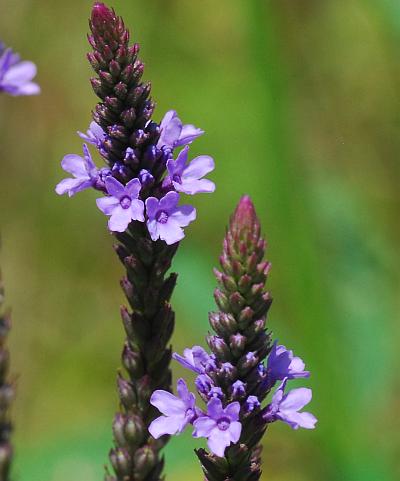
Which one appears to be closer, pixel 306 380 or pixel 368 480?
pixel 368 480

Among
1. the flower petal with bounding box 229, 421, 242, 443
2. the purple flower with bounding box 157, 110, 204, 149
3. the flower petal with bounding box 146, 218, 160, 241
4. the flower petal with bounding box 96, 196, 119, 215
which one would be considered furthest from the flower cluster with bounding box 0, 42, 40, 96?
the flower petal with bounding box 229, 421, 242, 443

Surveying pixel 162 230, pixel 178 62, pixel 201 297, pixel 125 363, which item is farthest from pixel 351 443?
pixel 178 62

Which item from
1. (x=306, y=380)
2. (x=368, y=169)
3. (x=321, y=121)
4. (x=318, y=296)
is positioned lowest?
(x=306, y=380)

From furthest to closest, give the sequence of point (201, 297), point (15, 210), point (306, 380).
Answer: point (15, 210)
point (201, 297)
point (306, 380)

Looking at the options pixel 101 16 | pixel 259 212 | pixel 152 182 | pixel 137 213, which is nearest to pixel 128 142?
pixel 152 182

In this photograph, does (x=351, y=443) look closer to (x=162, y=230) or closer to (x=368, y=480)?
(x=368, y=480)

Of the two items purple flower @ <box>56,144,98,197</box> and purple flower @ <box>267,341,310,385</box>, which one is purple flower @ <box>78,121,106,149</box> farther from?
purple flower @ <box>267,341,310,385</box>

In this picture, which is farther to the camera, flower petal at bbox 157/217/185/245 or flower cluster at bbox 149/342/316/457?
flower petal at bbox 157/217/185/245
